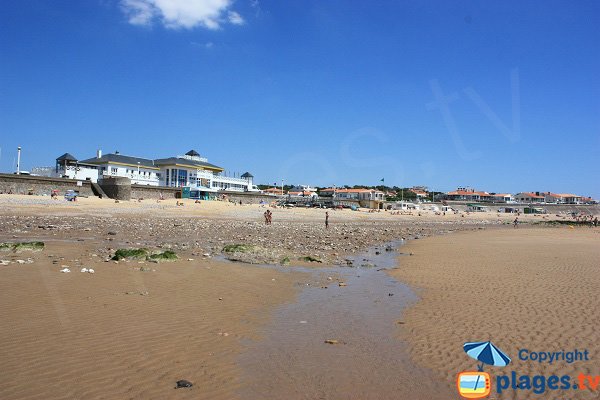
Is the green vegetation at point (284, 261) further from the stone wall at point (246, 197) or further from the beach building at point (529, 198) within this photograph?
the beach building at point (529, 198)

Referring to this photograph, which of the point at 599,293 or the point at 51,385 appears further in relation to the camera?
the point at 599,293

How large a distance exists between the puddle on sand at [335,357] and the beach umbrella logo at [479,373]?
0.31m

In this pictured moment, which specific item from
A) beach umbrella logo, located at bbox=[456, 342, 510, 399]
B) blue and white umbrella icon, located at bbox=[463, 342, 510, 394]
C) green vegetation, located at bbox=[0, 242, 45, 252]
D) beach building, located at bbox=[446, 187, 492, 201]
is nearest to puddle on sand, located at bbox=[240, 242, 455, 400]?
beach umbrella logo, located at bbox=[456, 342, 510, 399]

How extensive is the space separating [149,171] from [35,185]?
27.0m

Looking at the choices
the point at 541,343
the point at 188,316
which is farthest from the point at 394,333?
the point at 188,316

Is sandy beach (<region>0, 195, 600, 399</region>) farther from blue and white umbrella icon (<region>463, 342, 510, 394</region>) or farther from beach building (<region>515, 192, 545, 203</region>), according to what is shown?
beach building (<region>515, 192, 545, 203</region>)

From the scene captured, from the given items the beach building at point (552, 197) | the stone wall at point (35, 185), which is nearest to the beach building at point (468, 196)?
the beach building at point (552, 197)

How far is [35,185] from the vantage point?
51.4 m

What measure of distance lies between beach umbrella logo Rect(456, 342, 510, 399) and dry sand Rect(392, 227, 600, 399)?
96 mm

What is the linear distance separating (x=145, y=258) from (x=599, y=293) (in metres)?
12.8

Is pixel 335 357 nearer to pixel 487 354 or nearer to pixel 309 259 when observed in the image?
pixel 487 354

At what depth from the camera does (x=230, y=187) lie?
9056 centimetres

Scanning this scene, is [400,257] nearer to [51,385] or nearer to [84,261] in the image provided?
[84,261]

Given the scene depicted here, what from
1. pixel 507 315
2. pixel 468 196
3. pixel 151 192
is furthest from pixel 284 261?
pixel 468 196
